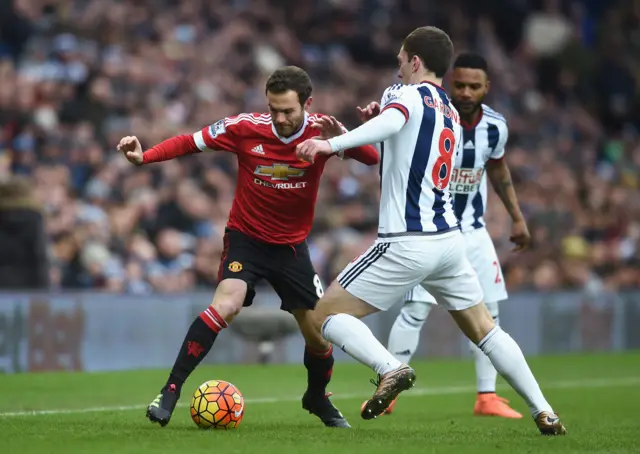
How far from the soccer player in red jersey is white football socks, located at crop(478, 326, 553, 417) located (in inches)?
49.3

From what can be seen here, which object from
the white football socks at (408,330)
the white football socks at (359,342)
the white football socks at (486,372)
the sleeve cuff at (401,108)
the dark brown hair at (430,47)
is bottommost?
the white football socks at (486,372)

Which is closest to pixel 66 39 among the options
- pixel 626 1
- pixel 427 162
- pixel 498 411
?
pixel 498 411

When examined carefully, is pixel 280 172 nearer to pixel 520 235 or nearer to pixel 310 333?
pixel 310 333

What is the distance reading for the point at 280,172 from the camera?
28.3 feet

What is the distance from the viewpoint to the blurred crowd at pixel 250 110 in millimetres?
16219

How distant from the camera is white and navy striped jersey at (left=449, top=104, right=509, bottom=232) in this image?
33.4ft

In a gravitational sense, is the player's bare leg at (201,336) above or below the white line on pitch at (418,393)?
above

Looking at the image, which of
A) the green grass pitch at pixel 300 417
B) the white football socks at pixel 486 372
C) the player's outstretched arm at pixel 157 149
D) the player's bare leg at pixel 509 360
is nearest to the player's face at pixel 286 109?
the player's outstretched arm at pixel 157 149

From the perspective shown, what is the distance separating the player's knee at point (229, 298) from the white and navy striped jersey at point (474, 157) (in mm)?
2355

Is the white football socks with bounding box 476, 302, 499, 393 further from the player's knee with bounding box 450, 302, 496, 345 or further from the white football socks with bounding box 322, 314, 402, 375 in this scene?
the white football socks with bounding box 322, 314, 402, 375

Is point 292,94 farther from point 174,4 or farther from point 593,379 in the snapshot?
point 174,4

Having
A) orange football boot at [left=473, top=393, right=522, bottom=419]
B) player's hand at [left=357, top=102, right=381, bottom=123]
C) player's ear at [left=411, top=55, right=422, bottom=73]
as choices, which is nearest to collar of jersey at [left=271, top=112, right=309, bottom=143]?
player's hand at [left=357, top=102, right=381, bottom=123]

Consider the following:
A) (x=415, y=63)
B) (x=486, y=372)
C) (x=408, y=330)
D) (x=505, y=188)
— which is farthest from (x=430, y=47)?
(x=486, y=372)

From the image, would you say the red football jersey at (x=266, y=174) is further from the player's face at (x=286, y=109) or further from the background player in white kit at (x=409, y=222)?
the background player in white kit at (x=409, y=222)
